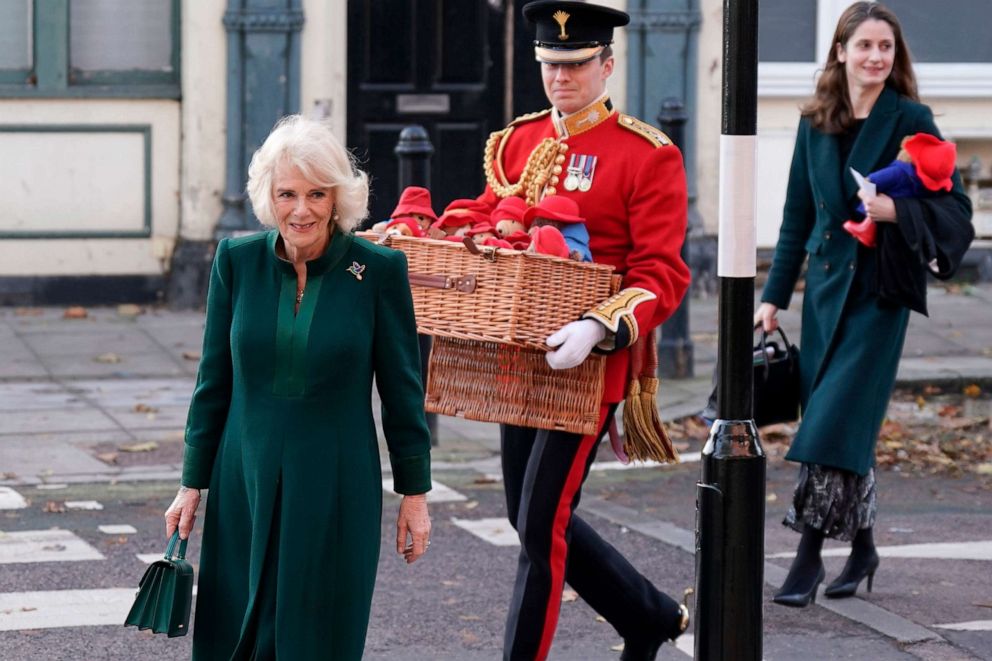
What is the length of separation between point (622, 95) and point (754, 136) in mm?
9108

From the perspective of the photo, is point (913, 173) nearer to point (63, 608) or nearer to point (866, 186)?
point (866, 186)

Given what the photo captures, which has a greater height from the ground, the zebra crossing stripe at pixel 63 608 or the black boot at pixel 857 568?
the black boot at pixel 857 568

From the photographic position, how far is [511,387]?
203 inches

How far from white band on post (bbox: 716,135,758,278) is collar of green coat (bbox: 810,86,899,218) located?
162 centimetres

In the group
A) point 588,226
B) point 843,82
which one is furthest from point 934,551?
point 588,226

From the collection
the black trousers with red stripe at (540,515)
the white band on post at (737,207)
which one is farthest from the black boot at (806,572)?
the white band on post at (737,207)

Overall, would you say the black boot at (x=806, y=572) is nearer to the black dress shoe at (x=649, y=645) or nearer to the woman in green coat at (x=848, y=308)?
the woman in green coat at (x=848, y=308)

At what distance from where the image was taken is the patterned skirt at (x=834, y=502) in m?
6.44

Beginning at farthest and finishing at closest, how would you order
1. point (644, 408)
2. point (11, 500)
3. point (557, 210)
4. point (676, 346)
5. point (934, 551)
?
point (676, 346)
point (11, 500)
point (934, 551)
point (644, 408)
point (557, 210)

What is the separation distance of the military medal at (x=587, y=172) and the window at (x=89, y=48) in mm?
8418

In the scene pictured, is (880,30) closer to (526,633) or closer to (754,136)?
(754,136)

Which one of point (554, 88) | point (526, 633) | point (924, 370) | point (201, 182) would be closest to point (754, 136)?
point (554, 88)

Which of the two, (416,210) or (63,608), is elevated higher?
(416,210)

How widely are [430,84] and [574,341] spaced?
360 inches
